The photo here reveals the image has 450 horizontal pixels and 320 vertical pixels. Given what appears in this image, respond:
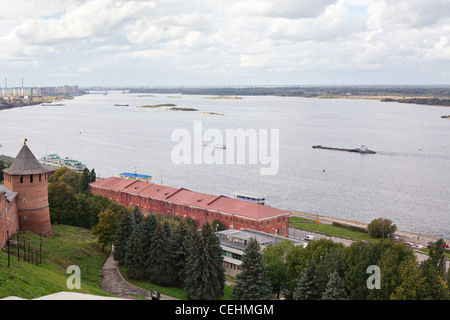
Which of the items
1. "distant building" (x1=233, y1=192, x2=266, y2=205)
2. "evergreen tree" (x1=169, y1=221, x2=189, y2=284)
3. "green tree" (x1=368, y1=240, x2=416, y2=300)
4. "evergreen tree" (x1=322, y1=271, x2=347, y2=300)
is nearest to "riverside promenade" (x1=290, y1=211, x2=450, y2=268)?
"distant building" (x1=233, y1=192, x2=266, y2=205)

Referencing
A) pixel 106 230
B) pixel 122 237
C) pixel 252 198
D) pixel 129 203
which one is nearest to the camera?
pixel 122 237

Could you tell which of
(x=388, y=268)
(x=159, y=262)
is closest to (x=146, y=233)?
(x=159, y=262)

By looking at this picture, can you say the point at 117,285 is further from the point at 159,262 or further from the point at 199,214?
the point at 199,214

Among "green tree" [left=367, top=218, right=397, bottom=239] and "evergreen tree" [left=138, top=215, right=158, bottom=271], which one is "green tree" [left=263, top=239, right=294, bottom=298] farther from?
"green tree" [left=367, top=218, right=397, bottom=239]

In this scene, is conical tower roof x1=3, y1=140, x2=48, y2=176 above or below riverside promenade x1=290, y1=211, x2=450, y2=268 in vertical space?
above
